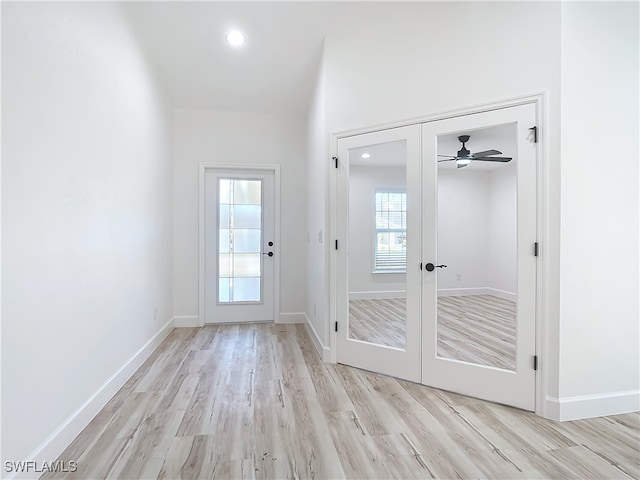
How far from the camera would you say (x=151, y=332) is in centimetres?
317

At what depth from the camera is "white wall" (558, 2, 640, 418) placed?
6.41 feet

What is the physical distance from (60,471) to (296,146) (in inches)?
151

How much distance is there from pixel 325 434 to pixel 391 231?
1.53m

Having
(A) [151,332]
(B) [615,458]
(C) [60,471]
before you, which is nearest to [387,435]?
(B) [615,458]

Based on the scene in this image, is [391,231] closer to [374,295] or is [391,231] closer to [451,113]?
[374,295]

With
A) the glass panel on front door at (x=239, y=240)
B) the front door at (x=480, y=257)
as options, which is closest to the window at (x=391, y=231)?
the front door at (x=480, y=257)

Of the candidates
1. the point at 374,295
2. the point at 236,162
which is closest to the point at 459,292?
the point at 374,295

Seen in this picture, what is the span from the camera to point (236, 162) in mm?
4207

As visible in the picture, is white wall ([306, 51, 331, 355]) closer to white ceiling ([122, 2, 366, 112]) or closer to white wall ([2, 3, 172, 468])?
white ceiling ([122, 2, 366, 112])

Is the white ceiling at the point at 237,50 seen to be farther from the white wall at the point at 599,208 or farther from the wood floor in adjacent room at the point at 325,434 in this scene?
the wood floor in adjacent room at the point at 325,434

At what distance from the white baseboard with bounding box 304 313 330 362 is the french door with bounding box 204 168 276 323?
0.61 m

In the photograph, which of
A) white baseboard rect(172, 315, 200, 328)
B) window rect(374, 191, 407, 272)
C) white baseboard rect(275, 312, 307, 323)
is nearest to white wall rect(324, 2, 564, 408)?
window rect(374, 191, 407, 272)

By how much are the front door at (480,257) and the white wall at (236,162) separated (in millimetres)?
2230

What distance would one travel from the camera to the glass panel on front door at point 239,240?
4246 mm
